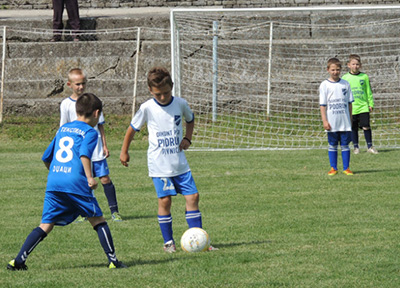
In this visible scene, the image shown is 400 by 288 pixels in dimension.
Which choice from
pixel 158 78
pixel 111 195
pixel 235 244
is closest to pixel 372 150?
pixel 111 195

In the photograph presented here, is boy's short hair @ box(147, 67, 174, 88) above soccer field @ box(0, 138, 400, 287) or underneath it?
above

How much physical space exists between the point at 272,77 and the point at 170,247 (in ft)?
40.3

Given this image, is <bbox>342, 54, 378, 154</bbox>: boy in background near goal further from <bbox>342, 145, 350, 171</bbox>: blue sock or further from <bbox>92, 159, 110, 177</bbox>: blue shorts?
<bbox>92, 159, 110, 177</bbox>: blue shorts

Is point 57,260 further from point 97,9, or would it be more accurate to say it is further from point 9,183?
point 97,9

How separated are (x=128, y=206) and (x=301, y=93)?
9644mm

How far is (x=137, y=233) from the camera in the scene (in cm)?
702

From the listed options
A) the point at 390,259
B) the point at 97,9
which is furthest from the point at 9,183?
the point at 97,9

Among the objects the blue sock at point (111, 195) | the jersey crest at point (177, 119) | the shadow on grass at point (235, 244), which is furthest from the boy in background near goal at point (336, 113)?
the jersey crest at point (177, 119)

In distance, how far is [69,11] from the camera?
64.0ft

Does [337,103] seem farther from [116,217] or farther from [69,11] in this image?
[69,11]

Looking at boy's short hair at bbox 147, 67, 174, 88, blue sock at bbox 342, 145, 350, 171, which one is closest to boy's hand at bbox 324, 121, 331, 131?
blue sock at bbox 342, 145, 350, 171

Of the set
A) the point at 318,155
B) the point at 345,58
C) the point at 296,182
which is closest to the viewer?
the point at 296,182

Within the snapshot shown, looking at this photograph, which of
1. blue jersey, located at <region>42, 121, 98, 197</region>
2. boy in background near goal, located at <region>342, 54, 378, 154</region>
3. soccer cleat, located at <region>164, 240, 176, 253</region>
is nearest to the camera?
blue jersey, located at <region>42, 121, 98, 197</region>

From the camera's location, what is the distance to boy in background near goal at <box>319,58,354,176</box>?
35.5 ft
